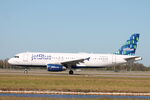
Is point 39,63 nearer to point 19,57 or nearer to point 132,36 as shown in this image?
point 19,57

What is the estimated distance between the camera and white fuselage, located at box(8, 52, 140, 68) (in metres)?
59.3

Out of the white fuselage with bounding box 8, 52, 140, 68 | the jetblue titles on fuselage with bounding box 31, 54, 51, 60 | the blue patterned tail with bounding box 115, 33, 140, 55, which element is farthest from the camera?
the blue patterned tail with bounding box 115, 33, 140, 55

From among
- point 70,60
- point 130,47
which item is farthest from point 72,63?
point 130,47

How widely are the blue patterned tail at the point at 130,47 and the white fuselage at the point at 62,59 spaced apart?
1918mm

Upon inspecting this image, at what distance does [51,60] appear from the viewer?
59531 millimetres

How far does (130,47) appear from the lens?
66.3 m

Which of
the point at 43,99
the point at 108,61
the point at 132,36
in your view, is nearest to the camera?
the point at 43,99

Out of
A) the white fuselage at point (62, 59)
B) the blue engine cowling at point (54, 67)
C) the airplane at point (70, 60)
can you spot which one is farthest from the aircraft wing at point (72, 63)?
the blue engine cowling at point (54, 67)

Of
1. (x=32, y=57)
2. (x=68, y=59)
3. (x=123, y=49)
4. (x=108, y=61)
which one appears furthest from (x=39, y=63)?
(x=123, y=49)

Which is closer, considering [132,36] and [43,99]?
[43,99]

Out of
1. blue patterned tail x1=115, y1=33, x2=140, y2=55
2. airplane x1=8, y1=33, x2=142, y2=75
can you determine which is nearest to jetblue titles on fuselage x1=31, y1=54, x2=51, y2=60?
airplane x1=8, y1=33, x2=142, y2=75

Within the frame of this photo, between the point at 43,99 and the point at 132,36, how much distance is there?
49622mm

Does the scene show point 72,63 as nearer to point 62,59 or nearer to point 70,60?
point 70,60

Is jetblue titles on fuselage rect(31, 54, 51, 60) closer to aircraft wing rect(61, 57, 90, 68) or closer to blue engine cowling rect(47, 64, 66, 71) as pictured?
blue engine cowling rect(47, 64, 66, 71)
